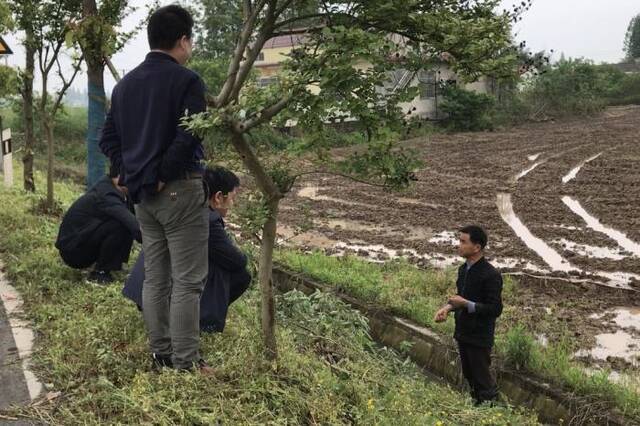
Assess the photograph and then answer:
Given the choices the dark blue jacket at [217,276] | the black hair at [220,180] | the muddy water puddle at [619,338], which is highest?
the black hair at [220,180]

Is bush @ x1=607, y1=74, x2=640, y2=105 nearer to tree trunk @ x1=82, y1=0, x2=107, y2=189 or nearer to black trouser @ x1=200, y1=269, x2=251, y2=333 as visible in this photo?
tree trunk @ x1=82, y1=0, x2=107, y2=189

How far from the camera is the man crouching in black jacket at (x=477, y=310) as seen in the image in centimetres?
468

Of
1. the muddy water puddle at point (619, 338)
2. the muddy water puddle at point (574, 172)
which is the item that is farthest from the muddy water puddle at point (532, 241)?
the muddy water puddle at point (574, 172)

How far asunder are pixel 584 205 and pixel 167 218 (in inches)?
489

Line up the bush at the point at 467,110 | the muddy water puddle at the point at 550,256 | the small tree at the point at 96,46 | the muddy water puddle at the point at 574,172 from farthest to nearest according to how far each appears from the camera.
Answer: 1. the bush at the point at 467,110
2. the muddy water puddle at the point at 574,172
3. the muddy water puddle at the point at 550,256
4. the small tree at the point at 96,46

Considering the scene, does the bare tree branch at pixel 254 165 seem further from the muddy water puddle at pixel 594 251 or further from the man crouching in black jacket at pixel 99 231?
the muddy water puddle at pixel 594 251

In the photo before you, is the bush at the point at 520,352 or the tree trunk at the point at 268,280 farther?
the bush at the point at 520,352

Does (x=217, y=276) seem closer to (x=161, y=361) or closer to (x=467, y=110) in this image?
(x=161, y=361)

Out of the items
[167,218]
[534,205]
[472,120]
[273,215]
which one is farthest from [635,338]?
[472,120]

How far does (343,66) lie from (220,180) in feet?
4.46

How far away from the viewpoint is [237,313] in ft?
16.1

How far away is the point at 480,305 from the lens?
466cm

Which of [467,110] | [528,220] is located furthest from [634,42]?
[528,220]

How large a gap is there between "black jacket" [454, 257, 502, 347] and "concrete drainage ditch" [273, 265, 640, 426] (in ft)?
2.28
